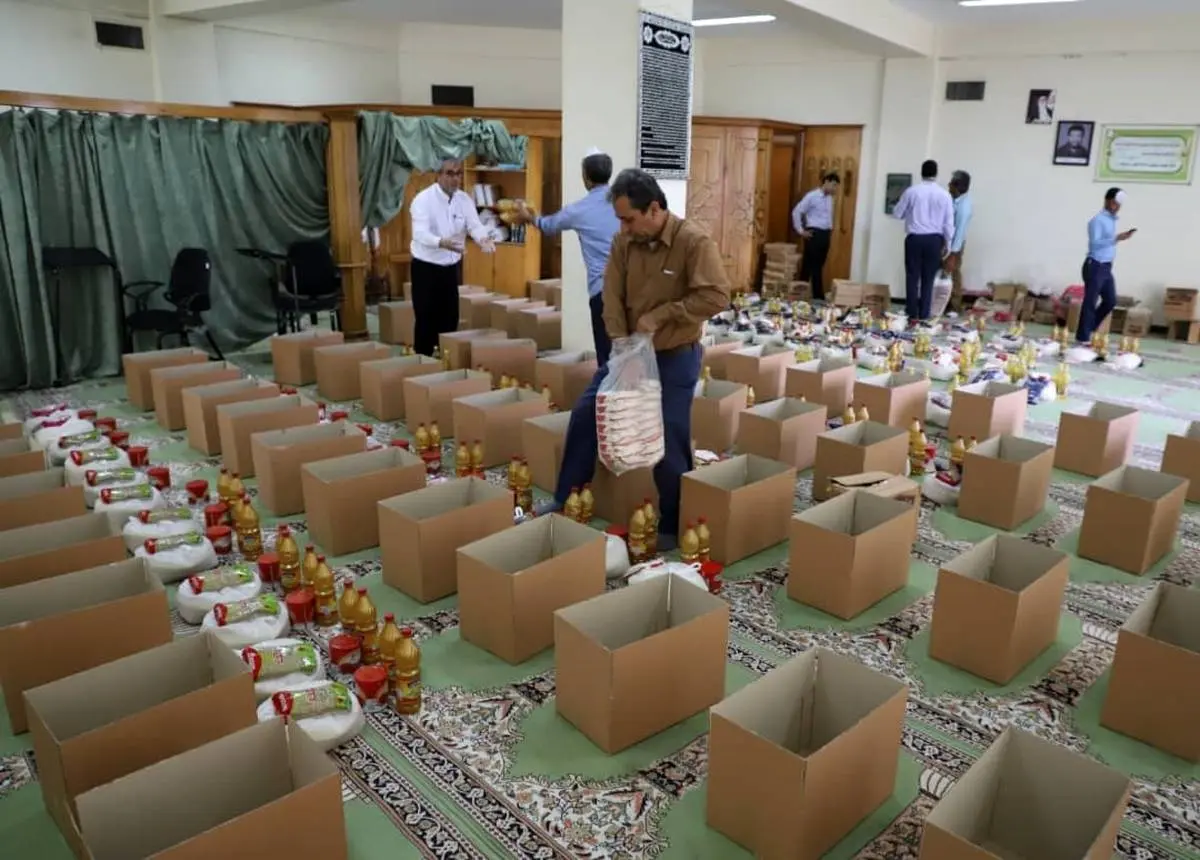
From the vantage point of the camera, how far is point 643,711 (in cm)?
230

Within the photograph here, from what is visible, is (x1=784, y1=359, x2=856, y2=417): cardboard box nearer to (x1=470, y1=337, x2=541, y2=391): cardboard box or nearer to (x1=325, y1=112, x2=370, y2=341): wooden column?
(x1=470, y1=337, x2=541, y2=391): cardboard box

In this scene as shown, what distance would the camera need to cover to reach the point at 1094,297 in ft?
24.6

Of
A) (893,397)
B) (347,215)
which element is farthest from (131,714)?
(347,215)

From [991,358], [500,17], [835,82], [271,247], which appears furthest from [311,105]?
[991,358]

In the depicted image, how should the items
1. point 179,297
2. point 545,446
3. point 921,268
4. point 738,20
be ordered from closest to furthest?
point 545,446 < point 179,297 < point 921,268 < point 738,20

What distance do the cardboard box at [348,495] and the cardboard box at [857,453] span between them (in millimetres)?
1758

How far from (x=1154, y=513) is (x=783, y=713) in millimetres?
1945

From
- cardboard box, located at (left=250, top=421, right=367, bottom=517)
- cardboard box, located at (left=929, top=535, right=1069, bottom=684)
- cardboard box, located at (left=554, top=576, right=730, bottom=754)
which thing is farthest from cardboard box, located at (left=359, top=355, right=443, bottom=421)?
cardboard box, located at (left=929, top=535, right=1069, bottom=684)

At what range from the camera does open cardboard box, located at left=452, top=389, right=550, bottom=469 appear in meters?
4.27

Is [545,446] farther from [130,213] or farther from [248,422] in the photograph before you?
[130,213]

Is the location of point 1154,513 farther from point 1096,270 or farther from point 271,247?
point 271,247

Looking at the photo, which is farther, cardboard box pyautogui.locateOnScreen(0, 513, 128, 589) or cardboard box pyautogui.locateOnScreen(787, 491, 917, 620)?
cardboard box pyautogui.locateOnScreen(787, 491, 917, 620)

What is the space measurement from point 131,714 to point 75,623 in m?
0.44

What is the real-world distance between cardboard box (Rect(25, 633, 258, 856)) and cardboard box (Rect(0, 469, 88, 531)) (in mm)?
1101
